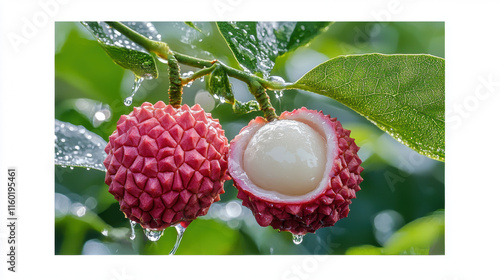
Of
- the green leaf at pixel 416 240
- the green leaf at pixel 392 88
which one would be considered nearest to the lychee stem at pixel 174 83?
the green leaf at pixel 392 88

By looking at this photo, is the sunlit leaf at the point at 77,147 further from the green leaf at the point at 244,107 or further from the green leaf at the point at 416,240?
the green leaf at the point at 416,240

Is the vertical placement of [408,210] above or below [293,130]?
below

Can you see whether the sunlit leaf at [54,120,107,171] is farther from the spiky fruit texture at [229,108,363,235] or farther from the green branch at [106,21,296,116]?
the spiky fruit texture at [229,108,363,235]

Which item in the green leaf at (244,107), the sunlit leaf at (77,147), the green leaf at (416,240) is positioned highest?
the green leaf at (244,107)

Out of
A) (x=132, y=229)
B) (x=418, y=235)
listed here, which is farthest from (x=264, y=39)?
(x=418, y=235)

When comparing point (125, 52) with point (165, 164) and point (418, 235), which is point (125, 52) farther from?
point (418, 235)
